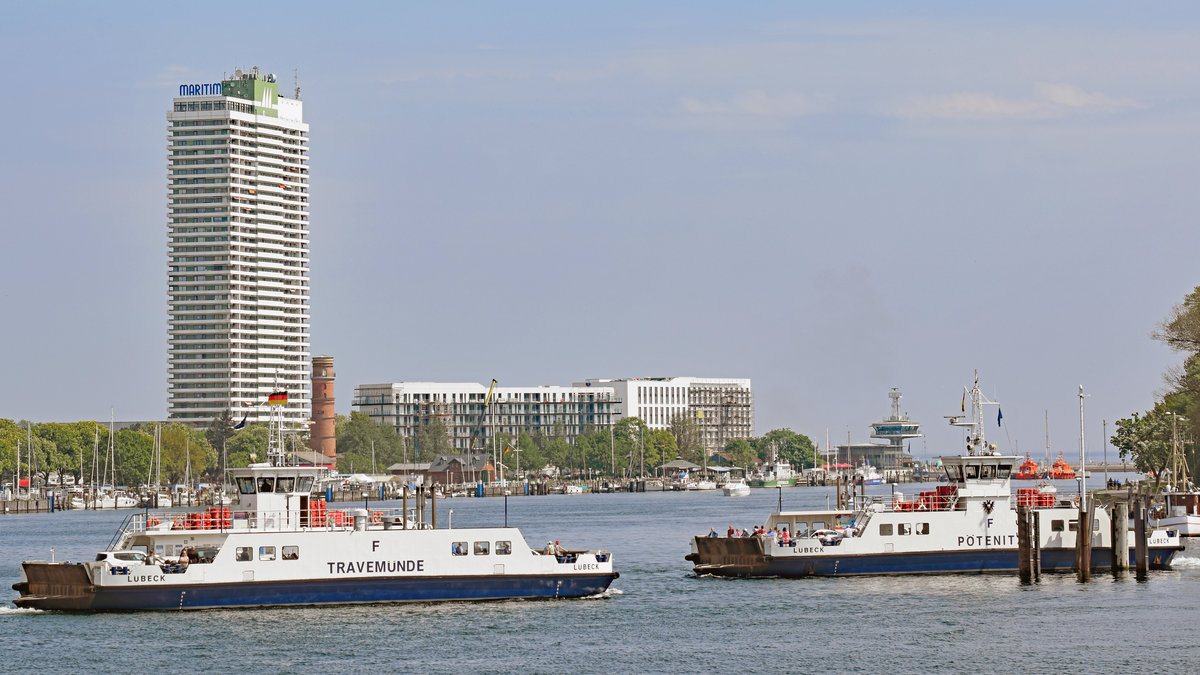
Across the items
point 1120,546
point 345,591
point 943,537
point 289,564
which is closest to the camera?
point 289,564

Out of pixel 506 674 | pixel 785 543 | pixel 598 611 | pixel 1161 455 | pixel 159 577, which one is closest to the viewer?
pixel 506 674

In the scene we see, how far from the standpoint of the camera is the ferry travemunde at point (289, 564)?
59.8 meters

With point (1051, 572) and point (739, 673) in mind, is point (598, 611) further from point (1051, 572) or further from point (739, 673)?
point (1051, 572)

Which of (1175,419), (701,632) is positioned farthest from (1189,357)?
(701,632)

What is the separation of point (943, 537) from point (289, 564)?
92.5ft

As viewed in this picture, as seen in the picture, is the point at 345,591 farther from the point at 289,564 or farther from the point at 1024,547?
the point at 1024,547

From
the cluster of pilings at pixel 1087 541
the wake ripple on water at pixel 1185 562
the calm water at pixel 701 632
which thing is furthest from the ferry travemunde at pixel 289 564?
the wake ripple on water at pixel 1185 562

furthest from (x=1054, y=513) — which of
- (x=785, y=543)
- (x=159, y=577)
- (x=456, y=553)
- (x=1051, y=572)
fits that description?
(x=159, y=577)

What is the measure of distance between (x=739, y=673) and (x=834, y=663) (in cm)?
336

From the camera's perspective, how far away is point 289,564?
60.7 m

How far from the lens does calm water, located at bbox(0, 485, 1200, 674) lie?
172ft

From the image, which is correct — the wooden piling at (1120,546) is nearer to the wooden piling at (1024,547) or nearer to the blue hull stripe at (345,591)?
the wooden piling at (1024,547)

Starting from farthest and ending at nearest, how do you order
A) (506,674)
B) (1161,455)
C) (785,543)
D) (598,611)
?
(1161,455)
(785,543)
(598,611)
(506,674)

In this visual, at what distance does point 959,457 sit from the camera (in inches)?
2968
